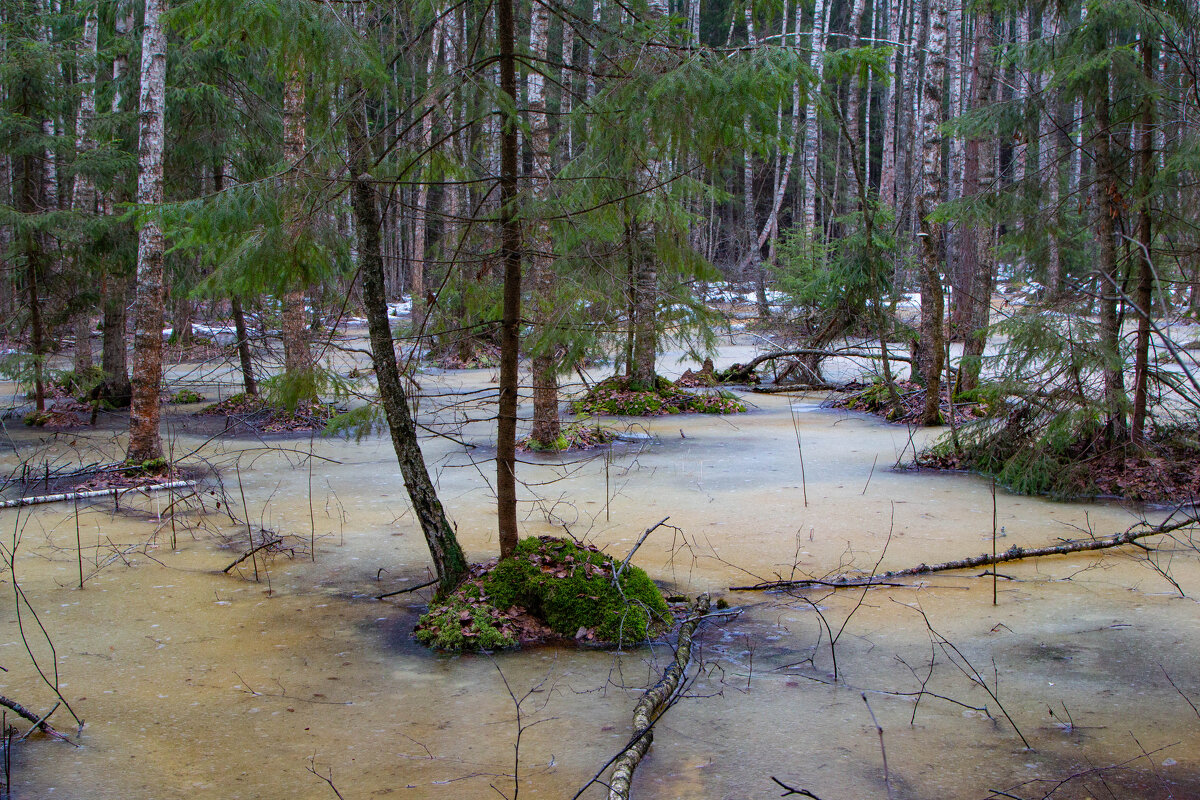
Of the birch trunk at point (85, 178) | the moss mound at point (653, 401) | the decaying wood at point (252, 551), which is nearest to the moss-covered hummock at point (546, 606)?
the decaying wood at point (252, 551)

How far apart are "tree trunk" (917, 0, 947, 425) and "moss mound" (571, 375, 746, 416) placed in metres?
3.40

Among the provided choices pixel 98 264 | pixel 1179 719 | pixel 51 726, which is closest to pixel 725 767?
pixel 1179 719

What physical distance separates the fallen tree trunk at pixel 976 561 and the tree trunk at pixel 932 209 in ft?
18.8

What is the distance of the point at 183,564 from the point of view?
730 cm

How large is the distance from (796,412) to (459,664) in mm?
11549

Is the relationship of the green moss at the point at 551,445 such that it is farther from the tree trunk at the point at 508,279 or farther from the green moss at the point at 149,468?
the tree trunk at the point at 508,279

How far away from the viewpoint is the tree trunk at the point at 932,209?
12.8 meters

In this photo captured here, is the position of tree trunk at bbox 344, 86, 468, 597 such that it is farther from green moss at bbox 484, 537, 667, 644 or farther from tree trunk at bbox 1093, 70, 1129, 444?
tree trunk at bbox 1093, 70, 1129, 444

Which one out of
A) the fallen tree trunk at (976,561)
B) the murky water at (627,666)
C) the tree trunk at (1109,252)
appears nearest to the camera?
the murky water at (627,666)

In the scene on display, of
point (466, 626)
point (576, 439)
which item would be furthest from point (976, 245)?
point (466, 626)

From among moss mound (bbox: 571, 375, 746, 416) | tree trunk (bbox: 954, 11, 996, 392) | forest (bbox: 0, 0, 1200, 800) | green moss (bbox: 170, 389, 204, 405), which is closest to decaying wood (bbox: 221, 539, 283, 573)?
forest (bbox: 0, 0, 1200, 800)

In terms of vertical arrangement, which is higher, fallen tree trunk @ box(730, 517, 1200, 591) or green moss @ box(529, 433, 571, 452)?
green moss @ box(529, 433, 571, 452)

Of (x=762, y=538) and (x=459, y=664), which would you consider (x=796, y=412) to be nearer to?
(x=762, y=538)

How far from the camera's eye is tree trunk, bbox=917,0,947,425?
12773 mm
